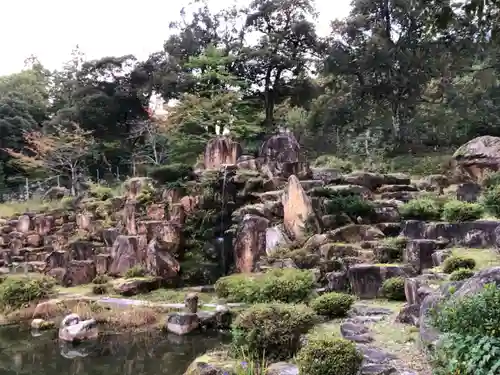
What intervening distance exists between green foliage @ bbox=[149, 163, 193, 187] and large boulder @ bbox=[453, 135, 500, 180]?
9.68 metres

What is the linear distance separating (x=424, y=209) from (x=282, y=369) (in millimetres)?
7738

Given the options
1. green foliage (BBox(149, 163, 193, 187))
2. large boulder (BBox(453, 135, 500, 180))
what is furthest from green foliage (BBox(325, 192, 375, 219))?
green foliage (BBox(149, 163, 193, 187))

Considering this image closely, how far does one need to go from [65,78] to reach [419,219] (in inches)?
1143

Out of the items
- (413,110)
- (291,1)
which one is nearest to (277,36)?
(291,1)

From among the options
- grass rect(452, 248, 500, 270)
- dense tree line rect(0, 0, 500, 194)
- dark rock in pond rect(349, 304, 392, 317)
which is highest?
dense tree line rect(0, 0, 500, 194)

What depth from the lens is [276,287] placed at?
10.4m

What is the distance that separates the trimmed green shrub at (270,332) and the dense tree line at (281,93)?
58.4 ft

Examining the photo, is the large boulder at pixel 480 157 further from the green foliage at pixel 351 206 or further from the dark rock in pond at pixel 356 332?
the dark rock in pond at pixel 356 332

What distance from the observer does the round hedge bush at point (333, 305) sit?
8711 mm

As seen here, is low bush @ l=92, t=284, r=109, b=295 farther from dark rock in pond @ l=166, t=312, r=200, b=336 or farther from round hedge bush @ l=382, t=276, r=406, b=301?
round hedge bush @ l=382, t=276, r=406, b=301

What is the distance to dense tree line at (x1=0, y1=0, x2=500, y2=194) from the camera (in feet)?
76.7

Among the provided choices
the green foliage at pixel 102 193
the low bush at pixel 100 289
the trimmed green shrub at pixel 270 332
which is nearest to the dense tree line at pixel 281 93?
the green foliage at pixel 102 193

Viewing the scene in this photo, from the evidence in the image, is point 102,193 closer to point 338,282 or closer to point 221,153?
point 221,153

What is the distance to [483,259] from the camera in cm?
927
